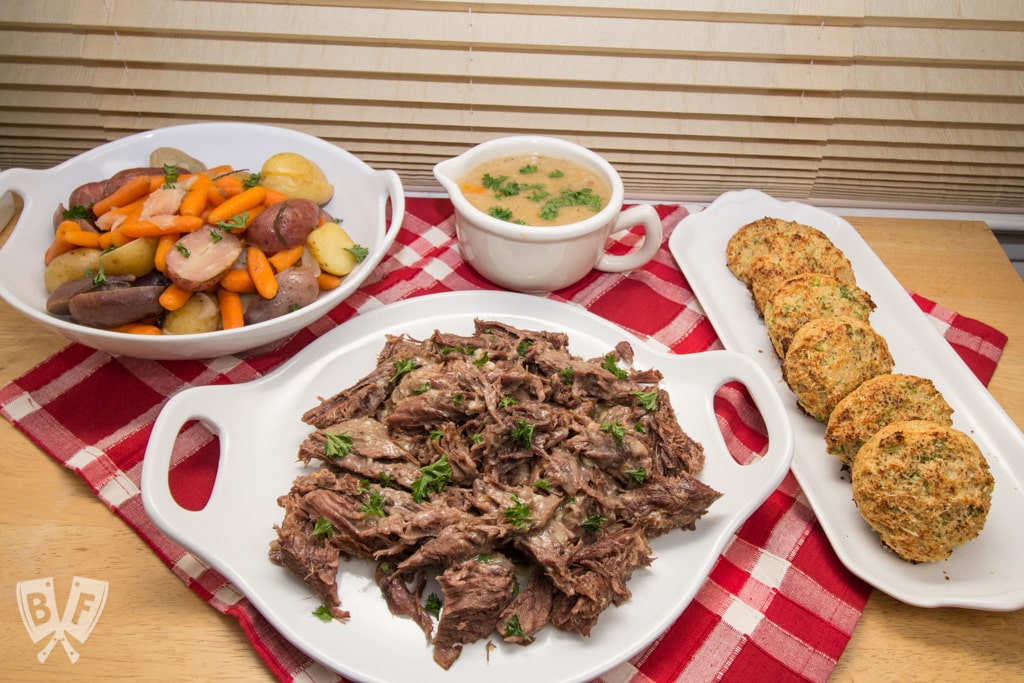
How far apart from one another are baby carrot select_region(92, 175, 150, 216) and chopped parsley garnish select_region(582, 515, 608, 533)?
1980 millimetres

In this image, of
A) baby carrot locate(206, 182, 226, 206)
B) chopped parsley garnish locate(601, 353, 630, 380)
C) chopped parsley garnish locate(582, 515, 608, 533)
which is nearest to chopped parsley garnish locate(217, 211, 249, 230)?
baby carrot locate(206, 182, 226, 206)

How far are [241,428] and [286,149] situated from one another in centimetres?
134

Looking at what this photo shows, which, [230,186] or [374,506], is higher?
[230,186]

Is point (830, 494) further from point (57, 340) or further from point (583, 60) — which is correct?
point (57, 340)

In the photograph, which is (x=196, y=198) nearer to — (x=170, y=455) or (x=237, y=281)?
(x=237, y=281)

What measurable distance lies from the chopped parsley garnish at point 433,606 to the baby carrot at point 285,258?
50.6 inches

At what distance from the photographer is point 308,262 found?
108 inches

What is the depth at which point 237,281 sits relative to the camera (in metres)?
2.59

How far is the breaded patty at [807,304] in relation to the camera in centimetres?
267

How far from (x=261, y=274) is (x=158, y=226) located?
0.38 metres

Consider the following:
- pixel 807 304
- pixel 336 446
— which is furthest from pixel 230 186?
pixel 807 304

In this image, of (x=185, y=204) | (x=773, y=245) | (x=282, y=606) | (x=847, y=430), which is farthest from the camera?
(x=773, y=245)

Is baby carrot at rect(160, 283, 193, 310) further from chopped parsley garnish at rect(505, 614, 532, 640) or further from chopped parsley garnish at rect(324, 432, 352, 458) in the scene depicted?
chopped parsley garnish at rect(505, 614, 532, 640)

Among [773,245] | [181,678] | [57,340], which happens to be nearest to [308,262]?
[57,340]
